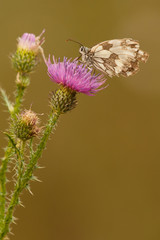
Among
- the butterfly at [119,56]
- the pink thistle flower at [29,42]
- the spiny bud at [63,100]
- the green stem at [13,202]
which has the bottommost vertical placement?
the green stem at [13,202]

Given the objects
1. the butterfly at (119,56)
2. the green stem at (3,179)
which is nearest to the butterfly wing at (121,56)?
the butterfly at (119,56)

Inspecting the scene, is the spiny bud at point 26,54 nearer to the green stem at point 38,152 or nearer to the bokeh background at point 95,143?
the green stem at point 38,152

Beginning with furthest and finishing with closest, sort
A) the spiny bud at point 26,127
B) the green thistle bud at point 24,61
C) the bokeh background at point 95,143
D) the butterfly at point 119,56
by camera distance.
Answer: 1. the bokeh background at point 95,143
2. the butterfly at point 119,56
3. the green thistle bud at point 24,61
4. the spiny bud at point 26,127

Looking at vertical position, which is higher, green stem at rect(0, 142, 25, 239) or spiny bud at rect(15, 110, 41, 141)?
spiny bud at rect(15, 110, 41, 141)

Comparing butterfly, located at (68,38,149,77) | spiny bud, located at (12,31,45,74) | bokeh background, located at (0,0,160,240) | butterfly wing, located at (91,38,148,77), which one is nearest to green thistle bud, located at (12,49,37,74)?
spiny bud, located at (12,31,45,74)

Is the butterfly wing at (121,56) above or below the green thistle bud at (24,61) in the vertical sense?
above

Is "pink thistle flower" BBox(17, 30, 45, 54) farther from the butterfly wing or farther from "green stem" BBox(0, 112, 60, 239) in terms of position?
"green stem" BBox(0, 112, 60, 239)
